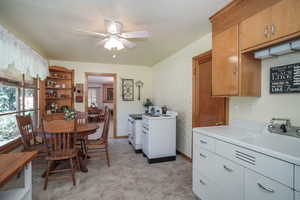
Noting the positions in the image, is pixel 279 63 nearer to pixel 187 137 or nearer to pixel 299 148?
pixel 299 148

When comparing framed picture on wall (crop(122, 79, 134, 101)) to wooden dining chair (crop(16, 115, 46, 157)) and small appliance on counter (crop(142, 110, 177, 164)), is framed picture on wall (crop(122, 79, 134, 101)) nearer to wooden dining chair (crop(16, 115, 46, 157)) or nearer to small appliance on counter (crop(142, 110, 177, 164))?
small appliance on counter (crop(142, 110, 177, 164))

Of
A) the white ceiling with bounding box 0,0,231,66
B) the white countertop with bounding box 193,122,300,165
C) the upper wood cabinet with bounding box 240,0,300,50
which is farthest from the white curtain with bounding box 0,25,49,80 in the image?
the upper wood cabinet with bounding box 240,0,300,50

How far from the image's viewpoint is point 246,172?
1.26m

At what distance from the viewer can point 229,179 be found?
141 centimetres

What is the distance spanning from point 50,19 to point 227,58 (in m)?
2.41

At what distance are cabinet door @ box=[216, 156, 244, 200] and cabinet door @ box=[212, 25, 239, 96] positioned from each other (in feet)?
2.53

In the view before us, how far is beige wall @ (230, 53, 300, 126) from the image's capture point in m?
1.43

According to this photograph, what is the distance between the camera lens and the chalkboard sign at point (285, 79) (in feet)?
4.59

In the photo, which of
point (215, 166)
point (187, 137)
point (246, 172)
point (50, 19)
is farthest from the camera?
point (187, 137)

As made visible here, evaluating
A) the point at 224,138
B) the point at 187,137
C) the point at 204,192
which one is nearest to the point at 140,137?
the point at 187,137

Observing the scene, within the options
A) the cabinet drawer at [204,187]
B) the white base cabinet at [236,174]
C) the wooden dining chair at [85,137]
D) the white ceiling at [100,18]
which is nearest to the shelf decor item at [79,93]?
the wooden dining chair at [85,137]

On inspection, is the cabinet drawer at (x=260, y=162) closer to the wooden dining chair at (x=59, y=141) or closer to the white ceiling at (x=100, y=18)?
the white ceiling at (x=100, y=18)

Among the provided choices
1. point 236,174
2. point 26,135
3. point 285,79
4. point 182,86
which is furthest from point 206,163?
point 26,135

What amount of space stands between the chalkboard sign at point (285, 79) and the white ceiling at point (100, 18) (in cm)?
96
